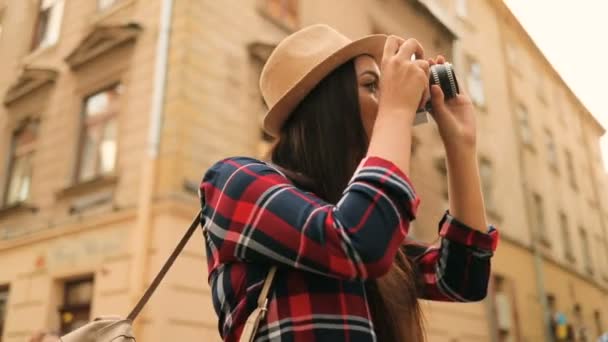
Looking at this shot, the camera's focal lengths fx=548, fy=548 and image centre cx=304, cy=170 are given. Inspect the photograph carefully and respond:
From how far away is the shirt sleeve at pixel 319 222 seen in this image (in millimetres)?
775

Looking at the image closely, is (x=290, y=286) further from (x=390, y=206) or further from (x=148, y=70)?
(x=148, y=70)

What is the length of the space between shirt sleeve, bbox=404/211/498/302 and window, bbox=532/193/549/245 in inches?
469

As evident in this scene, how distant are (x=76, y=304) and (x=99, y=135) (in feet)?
6.11

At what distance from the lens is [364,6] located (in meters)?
8.56

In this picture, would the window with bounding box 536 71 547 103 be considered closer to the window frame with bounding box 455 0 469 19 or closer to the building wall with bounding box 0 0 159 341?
the window frame with bounding box 455 0 469 19

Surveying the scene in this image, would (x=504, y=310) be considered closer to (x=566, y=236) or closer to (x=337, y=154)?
(x=566, y=236)

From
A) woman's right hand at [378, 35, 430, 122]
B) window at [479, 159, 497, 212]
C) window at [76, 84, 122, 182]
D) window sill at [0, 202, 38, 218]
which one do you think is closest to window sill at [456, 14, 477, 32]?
window at [479, 159, 497, 212]

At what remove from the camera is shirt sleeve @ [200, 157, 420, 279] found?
0.78m

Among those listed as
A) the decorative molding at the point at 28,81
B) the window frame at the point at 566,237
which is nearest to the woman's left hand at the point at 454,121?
the decorative molding at the point at 28,81

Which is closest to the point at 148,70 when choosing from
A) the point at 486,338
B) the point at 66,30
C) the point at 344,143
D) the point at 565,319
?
the point at 66,30

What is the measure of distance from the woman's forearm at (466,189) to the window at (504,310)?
375 inches

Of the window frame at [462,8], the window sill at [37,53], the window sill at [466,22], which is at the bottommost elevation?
the window sill at [37,53]

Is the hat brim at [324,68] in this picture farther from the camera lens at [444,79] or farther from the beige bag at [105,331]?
the beige bag at [105,331]

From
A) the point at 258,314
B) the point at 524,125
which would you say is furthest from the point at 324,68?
the point at 524,125
